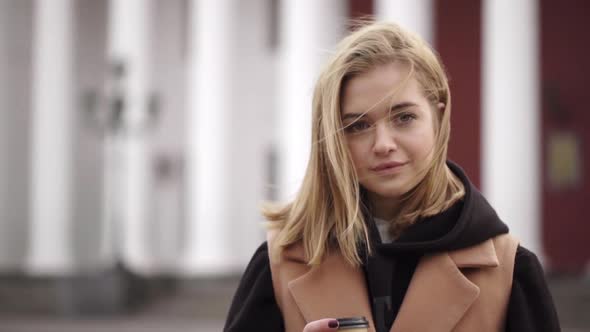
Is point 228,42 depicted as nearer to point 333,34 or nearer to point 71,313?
point 333,34

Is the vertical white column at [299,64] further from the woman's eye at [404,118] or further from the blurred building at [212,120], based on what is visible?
the woman's eye at [404,118]

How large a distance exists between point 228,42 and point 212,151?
9.32 feet

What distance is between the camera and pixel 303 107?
16.4 meters

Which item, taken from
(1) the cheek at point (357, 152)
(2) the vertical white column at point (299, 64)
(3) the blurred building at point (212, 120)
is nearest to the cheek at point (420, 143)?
(1) the cheek at point (357, 152)

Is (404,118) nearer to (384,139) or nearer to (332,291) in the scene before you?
(384,139)

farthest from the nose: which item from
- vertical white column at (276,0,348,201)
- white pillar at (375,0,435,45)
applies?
vertical white column at (276,0,348,201)

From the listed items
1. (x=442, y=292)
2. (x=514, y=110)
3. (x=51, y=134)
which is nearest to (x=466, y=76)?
(x=514, y=110)

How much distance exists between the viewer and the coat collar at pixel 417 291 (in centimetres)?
172

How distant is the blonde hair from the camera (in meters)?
1.76

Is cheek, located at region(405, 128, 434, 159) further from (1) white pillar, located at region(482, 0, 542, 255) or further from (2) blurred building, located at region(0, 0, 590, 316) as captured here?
(1) white pillar, located at region(482, 0, 542, 255)

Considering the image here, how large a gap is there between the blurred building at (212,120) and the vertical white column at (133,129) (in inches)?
2.1

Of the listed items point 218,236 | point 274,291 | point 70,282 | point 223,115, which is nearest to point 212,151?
point 223,115

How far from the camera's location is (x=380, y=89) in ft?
5.73

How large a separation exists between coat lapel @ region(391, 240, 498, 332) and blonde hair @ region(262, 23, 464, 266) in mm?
119
